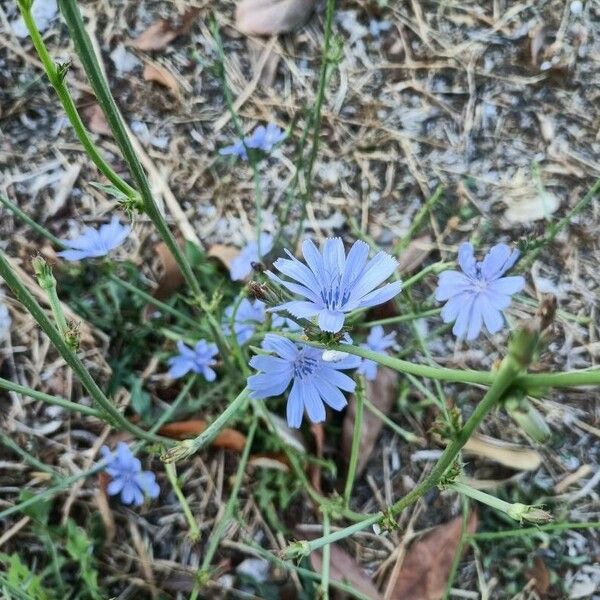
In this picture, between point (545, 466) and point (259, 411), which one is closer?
point (259, 411)

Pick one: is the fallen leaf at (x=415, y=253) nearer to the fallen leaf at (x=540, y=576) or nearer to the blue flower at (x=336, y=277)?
the fallen leaf at (x=540, y=576)

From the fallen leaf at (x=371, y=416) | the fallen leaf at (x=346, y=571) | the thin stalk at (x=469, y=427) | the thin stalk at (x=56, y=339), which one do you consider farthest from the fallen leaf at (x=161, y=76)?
the thin stalk at (x=469, y=427)

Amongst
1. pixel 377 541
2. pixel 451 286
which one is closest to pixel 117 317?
pixel 377 541

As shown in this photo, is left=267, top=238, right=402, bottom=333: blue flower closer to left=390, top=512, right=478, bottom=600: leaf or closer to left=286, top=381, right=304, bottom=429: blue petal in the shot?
left=286, top=381, right=304, bottom=429: blue petal

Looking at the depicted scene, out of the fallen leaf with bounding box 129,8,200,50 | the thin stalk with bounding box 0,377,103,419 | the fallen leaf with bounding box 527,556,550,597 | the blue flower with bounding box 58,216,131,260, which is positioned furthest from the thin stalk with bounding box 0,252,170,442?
the fallen leaf with bounding box 129,8,200,50

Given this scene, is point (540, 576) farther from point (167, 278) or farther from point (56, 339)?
point (56, 339)

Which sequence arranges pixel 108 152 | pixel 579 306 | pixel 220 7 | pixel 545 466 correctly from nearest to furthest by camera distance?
pixel 545 466
pixel 579 306
pixel 108 152
pixel 220 7

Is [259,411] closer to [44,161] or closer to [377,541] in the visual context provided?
[377,541]

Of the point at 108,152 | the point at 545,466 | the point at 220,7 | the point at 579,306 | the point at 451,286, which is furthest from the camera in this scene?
the point at 220,7
